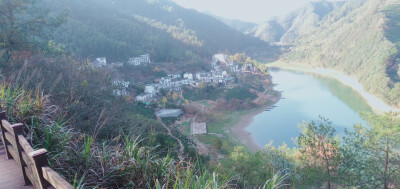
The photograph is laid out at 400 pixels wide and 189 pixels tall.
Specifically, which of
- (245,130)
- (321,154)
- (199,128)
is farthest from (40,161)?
(245,130)

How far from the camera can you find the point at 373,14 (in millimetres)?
44375

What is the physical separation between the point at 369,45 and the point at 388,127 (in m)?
37.1

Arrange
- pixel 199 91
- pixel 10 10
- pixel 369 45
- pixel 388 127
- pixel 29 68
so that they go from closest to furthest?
pixel 29 68
pixel 388 127
pixel 10 10
pixel 199 91
pixel 369 45

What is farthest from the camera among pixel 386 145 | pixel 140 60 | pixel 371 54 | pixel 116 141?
pixel 371 54

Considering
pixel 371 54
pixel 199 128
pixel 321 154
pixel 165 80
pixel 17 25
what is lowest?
pixel 199 128

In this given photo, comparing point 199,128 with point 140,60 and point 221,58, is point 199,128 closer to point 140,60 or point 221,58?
point 140,60

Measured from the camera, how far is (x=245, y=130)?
52.7 feet

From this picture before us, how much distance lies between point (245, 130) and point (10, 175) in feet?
49.2

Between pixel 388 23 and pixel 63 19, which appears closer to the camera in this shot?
pixel 63 19

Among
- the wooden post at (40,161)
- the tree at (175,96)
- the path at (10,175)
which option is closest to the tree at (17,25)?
the path at (10,175)

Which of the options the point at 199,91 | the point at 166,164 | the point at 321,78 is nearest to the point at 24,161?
the point at 166,164

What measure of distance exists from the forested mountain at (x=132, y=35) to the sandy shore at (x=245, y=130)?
1231 centimetres

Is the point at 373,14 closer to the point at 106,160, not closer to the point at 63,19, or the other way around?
the point at 63,19

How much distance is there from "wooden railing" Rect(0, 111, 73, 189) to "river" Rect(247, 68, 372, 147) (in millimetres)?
11067
